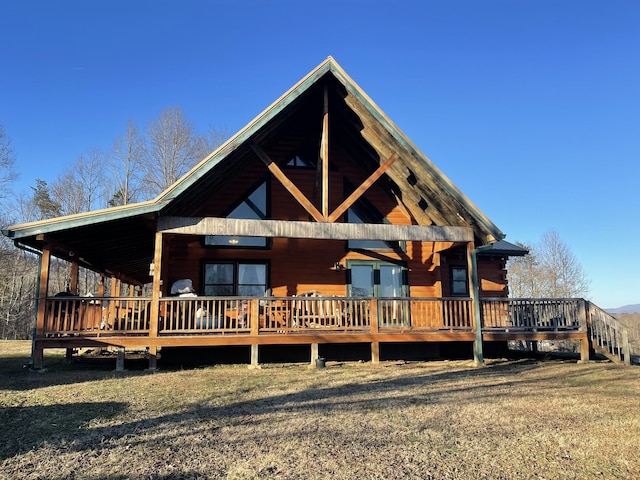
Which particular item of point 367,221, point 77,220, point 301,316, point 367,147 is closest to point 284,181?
point 301,316

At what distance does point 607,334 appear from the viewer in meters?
13.5

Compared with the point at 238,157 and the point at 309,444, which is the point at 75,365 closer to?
the point at 238,157

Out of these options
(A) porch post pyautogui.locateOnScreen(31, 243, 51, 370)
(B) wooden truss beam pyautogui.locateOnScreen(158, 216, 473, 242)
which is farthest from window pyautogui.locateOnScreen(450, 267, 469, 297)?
(A) porch post pyautogui.locateOnScreen(31, 243, 51, 370)

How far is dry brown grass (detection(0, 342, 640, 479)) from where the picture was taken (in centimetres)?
445

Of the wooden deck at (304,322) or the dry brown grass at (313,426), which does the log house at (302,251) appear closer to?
the wooden deck at (304,322)

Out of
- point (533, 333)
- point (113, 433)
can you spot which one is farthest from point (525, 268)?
point (113, 433)

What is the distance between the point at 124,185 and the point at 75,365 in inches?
1046

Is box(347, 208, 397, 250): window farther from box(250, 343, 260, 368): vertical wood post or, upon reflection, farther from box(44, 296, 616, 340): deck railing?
box(250, 343, 260, 368): vertical wood post

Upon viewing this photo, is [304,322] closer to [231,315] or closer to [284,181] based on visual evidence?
[231,315]

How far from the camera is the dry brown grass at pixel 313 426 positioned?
4.45 m

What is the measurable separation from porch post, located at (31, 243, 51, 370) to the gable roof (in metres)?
0.61

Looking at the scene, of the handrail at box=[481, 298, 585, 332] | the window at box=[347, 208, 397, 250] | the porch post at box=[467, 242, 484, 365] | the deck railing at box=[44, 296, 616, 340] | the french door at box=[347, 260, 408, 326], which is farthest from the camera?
the window at box=[347, 208, 397, 250]

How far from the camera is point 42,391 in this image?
26.5 ft

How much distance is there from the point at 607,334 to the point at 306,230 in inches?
378
